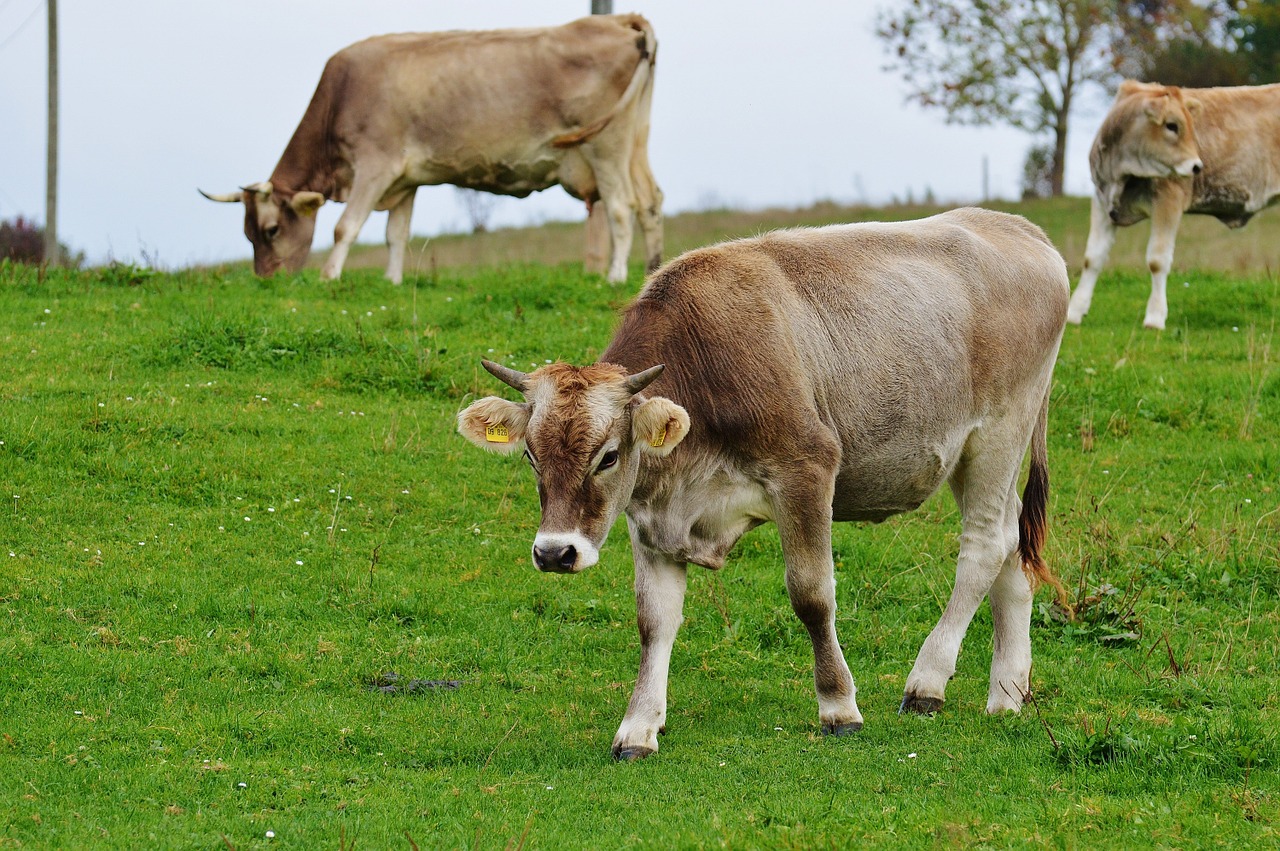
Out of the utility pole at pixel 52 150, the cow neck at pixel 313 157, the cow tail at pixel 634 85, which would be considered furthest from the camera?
the utility pole at pixel 52 150

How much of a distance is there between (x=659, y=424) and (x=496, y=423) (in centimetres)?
73

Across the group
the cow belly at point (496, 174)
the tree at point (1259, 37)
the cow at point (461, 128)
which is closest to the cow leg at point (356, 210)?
the cow at point (461, 128)

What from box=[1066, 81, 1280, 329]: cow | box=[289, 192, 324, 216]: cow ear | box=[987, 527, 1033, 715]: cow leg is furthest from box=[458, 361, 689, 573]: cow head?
box=[289, 192, 324, 216]: cow ear

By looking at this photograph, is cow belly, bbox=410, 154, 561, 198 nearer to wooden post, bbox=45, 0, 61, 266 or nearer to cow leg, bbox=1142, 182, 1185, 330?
cow leg, bbox=1142, 182, 1185, 330

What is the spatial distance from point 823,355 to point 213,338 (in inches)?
283

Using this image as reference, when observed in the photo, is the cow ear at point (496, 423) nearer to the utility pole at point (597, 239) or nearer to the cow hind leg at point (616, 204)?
the cow hind leg at point (616, 204)

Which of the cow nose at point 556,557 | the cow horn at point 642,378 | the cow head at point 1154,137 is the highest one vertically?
the cow head at point 1154,137

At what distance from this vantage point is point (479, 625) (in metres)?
8.40

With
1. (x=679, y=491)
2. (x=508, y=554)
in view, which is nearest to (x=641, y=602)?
(x=679, y=491)

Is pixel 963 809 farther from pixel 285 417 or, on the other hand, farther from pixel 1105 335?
pixel 1105 335

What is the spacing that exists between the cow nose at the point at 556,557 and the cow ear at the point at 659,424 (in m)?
0.58

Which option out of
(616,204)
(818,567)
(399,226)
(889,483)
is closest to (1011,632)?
(889,483)

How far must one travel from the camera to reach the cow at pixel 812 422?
6297mm

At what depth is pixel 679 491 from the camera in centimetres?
669
